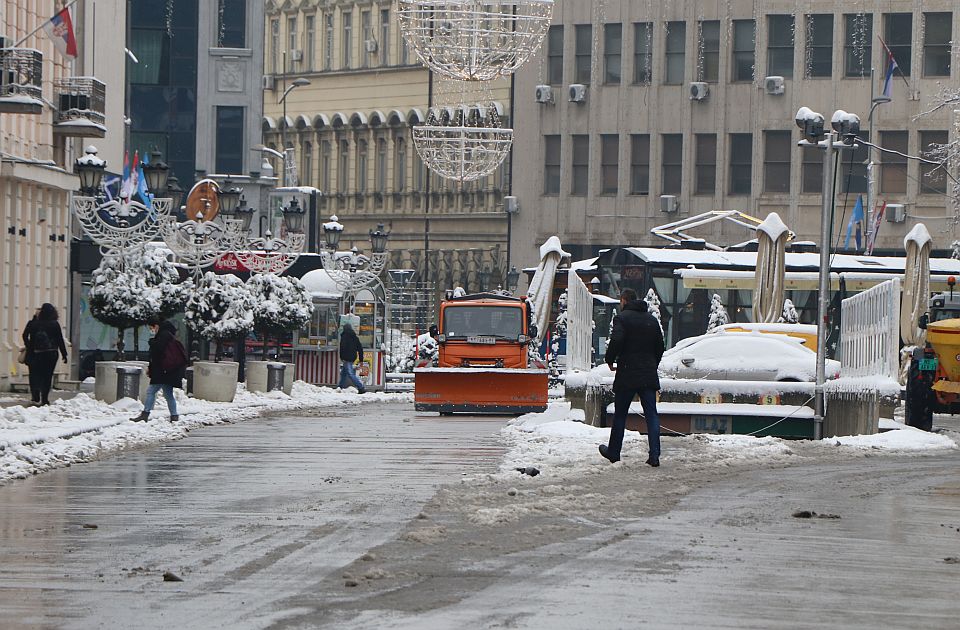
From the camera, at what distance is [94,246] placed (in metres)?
49.6

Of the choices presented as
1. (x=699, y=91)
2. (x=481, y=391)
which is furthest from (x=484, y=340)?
(x=699, y=91)

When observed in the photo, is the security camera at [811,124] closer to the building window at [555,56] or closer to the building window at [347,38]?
the building window at [555,56]

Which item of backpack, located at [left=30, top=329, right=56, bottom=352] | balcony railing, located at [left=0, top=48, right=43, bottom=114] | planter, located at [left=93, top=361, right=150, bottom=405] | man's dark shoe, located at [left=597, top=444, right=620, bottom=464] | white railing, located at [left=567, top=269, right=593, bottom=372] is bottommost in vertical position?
planter, located at [left=93, top=361, right=150, bottom=405]

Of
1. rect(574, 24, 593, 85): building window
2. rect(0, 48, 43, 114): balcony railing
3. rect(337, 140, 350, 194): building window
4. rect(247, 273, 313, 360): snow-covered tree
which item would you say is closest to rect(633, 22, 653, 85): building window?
rect(574, 24, 593, 85): building window

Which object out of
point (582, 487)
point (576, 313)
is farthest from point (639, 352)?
point (576, 313)

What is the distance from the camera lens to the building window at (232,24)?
75688 millimetres

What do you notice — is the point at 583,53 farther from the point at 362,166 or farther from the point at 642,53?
the point at 362,166

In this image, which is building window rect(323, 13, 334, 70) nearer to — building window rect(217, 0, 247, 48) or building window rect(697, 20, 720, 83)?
building window rect(217, 0, 247, 48)

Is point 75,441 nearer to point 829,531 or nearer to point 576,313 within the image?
point 576,313

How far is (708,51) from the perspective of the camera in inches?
3009

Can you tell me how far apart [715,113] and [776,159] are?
110 inches

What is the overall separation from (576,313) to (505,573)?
16.4m

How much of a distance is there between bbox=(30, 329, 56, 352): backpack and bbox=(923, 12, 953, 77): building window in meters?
46.6

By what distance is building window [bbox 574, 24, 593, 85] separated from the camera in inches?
3078
